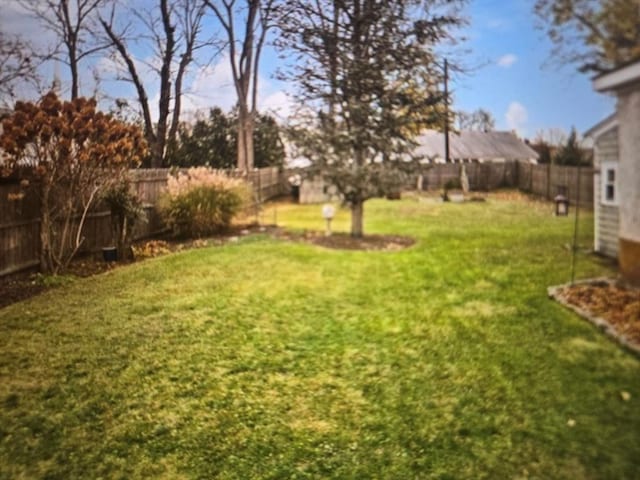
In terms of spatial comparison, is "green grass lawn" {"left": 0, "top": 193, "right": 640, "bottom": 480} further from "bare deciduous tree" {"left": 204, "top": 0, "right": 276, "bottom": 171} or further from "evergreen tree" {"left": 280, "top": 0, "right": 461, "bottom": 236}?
"bare deciduous tree" {"left": 204, "top": 0, "right": 276, "bottom": 171}

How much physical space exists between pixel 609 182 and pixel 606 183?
12 mm

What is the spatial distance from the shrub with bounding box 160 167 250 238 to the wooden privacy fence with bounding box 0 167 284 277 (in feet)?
0.15

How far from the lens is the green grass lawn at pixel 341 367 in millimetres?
1192

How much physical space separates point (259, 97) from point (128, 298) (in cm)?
86

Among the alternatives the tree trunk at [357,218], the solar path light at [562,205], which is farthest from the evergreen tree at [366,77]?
the solar path light at [562,205]

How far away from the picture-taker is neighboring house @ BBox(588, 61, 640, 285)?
0.94 meters

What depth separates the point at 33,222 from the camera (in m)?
1.82

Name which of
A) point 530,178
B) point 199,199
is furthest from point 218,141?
point 530,178

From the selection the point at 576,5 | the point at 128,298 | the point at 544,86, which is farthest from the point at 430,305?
the point at 128,298

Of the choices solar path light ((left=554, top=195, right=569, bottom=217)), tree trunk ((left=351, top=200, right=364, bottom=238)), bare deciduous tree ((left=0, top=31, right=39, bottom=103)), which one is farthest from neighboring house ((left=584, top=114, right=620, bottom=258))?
bare deciduous tree ((left=0, top=31, right=39, bottom=103))

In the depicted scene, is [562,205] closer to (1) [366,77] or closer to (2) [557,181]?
(2) [557,181]

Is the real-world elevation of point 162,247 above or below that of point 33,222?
below

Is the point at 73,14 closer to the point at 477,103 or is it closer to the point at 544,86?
the point at 477,103

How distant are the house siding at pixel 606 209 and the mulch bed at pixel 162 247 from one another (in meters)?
0.70
